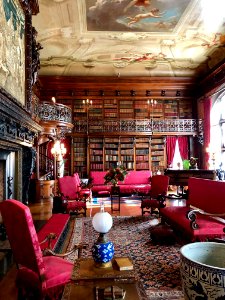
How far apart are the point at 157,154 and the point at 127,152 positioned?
61.7 inches

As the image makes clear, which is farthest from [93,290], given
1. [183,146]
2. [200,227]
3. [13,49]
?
[183,146]

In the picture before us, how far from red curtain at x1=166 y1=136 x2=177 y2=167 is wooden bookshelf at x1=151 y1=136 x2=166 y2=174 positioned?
24cm

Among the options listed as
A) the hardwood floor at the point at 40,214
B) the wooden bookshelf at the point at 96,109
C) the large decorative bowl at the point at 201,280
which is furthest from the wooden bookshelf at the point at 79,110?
the large decorative bowl at the point at 201,280

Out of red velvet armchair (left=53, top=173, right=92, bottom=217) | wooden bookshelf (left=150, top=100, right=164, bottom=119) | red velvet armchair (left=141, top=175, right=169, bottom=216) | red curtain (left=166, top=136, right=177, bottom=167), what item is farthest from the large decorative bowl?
wooden bookshelf (left=150, top=100, right=164, bottom=119)

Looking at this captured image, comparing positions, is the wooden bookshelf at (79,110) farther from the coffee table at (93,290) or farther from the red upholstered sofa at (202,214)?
the coffee table at (93,290)

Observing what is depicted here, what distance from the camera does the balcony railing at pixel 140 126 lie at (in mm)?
12734

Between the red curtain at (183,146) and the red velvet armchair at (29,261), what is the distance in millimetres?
11627

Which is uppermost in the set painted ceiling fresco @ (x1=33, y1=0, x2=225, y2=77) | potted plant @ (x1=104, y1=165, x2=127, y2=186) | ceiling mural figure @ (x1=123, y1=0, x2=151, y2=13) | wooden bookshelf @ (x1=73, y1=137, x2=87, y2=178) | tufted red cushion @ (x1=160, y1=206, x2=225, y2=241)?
ceiling mural figure @ (x1=123, y1=0, x2=151, y2=13)

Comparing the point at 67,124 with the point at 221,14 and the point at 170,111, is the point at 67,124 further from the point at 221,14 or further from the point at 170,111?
the point at 221,14

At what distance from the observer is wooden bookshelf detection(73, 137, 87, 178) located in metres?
12.8

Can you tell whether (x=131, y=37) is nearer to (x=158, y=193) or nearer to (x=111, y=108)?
(x=111, y=108)

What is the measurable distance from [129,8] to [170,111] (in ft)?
21.5

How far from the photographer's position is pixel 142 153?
42.7 ft

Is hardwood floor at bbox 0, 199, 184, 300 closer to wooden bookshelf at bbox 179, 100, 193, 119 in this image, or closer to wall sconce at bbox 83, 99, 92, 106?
wall sconce at bbox 83, 99, 92, 106
